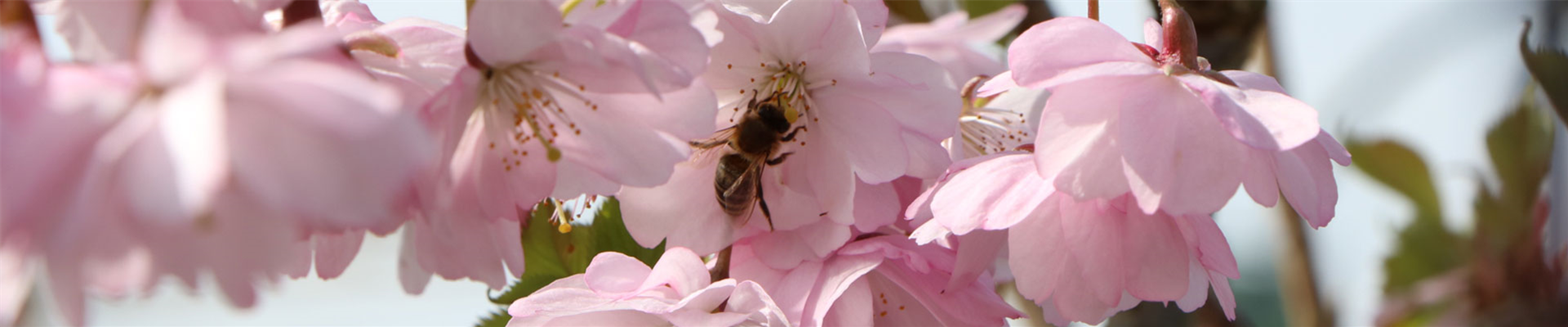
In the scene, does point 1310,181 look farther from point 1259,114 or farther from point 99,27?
point 99,27

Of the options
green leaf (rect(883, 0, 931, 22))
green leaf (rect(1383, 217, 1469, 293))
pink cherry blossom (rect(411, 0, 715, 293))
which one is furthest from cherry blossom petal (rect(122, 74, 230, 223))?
green leaf (rect(1383, 217, 1469, 293))

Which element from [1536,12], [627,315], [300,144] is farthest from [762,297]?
[1536,12]

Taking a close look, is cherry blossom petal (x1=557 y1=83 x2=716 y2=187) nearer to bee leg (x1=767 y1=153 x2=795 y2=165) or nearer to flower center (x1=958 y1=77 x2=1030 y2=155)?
bee leg (x1=767 y1=153 x2=795 y2=165)

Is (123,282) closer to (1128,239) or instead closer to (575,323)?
(575,323)

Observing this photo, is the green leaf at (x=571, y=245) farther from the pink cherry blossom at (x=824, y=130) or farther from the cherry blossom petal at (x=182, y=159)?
the cherry blossom petal at (x=182, y=159)

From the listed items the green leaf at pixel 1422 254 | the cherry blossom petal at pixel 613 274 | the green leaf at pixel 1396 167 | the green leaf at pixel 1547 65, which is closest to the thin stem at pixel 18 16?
the cherry blossom petal at pixel 613 274
